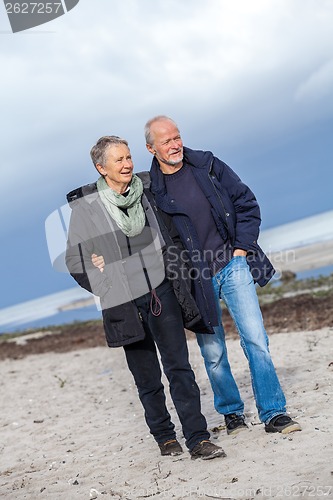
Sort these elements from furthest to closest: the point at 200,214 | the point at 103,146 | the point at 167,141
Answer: the point at 200,214 < the point at 167,141 < the point at 103,146

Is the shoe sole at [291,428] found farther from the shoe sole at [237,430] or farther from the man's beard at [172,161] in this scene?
the man's beard at [172,161]

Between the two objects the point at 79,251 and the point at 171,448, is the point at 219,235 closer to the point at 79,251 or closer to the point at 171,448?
the point at 79,251

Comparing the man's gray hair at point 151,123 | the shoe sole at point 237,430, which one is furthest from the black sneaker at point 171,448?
the man's gray hair at point 151,123

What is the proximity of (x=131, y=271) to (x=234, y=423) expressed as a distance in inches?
61.3

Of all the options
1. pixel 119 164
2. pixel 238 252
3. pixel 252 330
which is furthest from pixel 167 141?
pixel 252 330

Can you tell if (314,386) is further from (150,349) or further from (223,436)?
(150,349)

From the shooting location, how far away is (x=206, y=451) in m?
4.66

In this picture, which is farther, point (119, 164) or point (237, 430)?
point (237, 430)

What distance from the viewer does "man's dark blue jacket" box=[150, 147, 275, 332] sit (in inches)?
195

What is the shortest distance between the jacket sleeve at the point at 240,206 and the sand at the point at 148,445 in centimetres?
146

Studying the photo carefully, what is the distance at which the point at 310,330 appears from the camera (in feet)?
35.1

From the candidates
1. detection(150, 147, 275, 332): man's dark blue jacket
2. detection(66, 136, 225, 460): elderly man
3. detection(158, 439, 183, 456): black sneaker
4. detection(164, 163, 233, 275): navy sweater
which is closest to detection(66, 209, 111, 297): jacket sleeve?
detection(66, 136, 225, 460): elderly man

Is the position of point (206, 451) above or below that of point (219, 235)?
below

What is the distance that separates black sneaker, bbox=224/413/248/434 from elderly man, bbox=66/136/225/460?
511 millimetres
